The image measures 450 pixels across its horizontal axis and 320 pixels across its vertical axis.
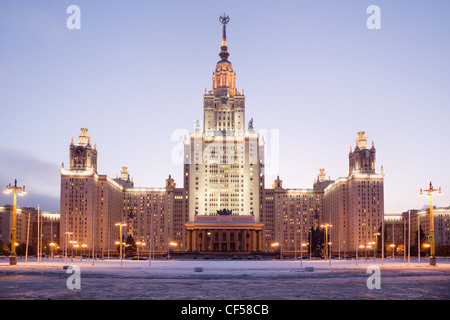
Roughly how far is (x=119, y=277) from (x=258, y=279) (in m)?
11.7

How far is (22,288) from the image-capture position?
33.1m

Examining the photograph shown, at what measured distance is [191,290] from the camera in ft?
108
